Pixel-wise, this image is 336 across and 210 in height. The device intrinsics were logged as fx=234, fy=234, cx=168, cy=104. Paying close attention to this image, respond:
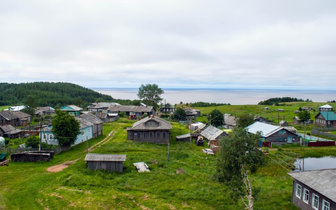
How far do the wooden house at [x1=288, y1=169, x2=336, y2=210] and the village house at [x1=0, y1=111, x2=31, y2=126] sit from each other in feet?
210

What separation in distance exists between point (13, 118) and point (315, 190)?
67.2m

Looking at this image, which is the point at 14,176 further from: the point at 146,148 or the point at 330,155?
the point at 330,155

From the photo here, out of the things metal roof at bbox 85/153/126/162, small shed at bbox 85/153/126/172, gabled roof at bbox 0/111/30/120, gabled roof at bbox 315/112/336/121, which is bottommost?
small shed at bbox 85/153/126/172

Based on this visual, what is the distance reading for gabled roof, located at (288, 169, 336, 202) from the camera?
1528 cm

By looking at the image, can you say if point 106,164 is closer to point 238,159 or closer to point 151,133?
point 238,159

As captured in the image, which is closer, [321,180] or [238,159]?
[238,159]

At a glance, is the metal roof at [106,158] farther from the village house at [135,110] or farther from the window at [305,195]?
the village house at [135,110]

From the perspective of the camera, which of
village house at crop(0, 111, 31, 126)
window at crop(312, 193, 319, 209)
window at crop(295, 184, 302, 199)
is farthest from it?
village house at crop(0, 111, 31, 126)

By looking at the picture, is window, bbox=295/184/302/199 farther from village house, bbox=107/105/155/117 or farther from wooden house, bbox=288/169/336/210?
village house, bbox=107/105/155/117

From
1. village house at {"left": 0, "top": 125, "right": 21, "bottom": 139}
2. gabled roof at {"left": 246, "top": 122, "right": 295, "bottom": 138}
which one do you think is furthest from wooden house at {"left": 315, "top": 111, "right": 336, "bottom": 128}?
village house at {"left": 0, "top": 125, "right": 21, "bottom": 139}

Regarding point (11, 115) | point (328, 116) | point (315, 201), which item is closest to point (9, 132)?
point (11, 115)

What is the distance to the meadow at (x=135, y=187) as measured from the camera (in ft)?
60.5

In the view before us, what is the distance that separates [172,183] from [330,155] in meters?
28.8

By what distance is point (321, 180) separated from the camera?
16.8 m
